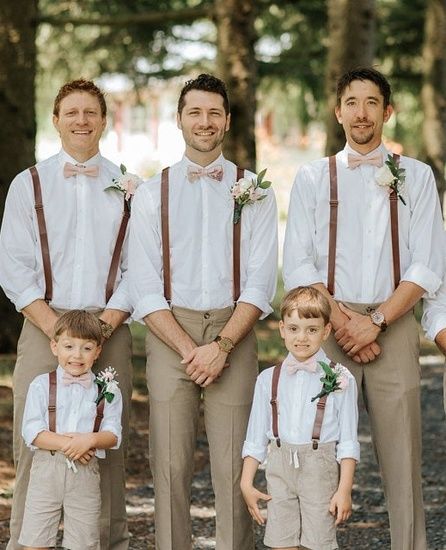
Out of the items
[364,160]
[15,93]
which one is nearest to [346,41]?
[15,93]

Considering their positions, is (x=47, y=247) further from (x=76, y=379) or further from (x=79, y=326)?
(x=76, y=379)

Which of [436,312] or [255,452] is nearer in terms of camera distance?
[255,452]

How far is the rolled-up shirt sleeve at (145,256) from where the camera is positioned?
4852 millimetres

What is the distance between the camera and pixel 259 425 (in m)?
4.64

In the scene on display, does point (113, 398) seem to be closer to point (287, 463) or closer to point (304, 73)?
point (287, 463)

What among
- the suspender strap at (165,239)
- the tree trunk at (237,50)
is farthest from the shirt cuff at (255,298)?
the tree trunk at (237,50)

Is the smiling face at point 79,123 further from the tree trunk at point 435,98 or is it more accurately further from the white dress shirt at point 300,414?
the tree trunk at point 435,98

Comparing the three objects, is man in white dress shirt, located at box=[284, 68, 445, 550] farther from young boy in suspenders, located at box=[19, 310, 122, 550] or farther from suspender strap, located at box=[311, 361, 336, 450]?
young boy in suspenders, located at box=[19, 310, 122, 550]

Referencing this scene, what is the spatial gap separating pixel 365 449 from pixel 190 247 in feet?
14.7

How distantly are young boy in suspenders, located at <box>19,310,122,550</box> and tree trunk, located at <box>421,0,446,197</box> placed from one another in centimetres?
1194

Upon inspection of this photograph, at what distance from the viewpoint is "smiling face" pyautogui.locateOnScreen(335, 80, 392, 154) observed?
4.89 meters

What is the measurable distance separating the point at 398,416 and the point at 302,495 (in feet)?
2.19

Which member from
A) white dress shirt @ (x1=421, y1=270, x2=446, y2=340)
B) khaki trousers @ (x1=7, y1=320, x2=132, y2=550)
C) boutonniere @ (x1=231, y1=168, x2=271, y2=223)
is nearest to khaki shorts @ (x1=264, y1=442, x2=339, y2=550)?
white dress shirt @ (x1=421, y1=270, x2=446, y2=340)

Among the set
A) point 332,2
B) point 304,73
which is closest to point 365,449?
point 332,2
